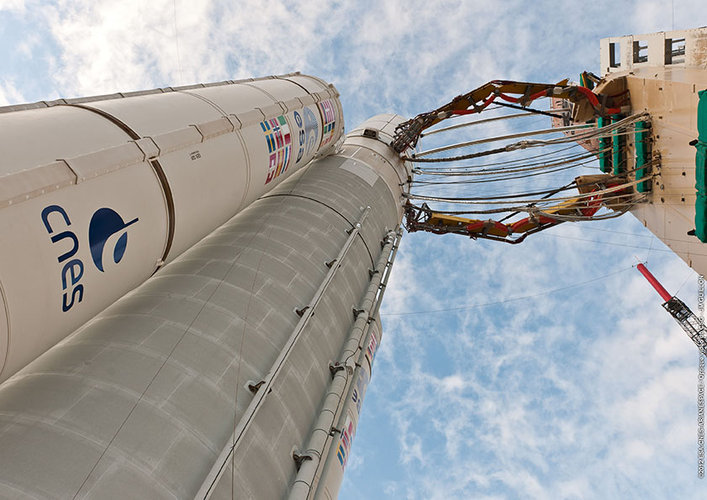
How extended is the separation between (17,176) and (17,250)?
2.76 feet

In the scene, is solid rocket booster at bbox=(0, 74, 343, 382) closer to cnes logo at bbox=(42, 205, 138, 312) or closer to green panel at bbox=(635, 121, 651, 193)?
cnes logo at bbox=(42, 205, 138, 312)

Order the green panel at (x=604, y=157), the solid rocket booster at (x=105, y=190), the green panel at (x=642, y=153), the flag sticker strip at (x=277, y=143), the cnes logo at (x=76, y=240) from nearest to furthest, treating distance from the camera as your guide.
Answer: the solid rocket booster at (x=105, y=190) → the cnes logo at (x=76, y=240) → the flag sticker strip at (x=277, y=143) → the green panel at (x=642, y=153) → the green panel at (x=604, y=157)

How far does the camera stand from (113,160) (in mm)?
5816

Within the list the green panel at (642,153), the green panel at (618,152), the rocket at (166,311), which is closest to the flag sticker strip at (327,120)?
the rocket at (166,311)

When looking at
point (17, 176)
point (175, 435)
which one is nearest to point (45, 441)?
point (175, 435)

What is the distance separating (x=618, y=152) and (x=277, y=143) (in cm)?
982

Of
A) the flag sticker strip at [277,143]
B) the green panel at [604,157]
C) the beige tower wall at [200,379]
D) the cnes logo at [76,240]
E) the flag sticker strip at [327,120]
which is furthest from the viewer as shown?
the flag sticker strip at [327,120]

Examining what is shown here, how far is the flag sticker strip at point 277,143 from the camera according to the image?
9812 millimetres

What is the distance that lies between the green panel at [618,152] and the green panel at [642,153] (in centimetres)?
113

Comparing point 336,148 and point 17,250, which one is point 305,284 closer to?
point 17,250

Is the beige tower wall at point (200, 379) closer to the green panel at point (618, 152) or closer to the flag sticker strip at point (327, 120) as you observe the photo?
the flag sticker strip at point (327, 120)

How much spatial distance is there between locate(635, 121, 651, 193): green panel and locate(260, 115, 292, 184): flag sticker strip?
29.9ft

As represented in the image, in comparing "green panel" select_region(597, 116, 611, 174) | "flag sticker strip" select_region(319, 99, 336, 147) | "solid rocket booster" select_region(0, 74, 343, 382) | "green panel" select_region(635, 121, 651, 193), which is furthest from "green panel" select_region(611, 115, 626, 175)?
"solid rocket booster" select_region(0, 74, 343, 382)

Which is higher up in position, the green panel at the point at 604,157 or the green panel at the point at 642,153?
the green panel at the point at 604,157
